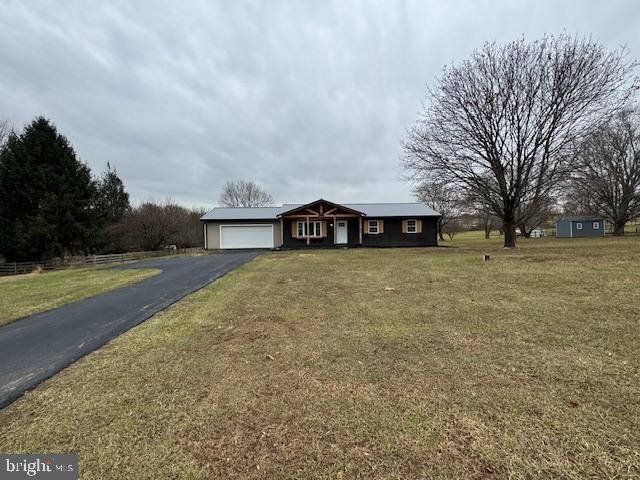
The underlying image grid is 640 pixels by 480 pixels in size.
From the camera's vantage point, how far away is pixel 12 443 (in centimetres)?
233

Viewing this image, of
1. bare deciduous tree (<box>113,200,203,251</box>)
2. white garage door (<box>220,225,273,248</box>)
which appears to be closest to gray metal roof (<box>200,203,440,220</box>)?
white garage door (<box>220,225,273,248</box>)

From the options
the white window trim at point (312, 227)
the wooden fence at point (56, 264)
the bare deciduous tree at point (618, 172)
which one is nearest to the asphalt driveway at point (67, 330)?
the wooden fence at point (56, 264)

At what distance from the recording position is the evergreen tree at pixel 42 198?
20531 mm

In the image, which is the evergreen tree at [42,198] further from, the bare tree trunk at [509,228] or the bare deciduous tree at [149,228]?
the bare tree trunk at [509,228]

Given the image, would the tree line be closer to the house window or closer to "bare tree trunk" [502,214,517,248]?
the house window

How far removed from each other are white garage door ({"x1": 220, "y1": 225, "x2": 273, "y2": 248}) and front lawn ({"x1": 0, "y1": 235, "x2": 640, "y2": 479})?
20.0 metres

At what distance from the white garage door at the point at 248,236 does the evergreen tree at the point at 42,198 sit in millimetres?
9694

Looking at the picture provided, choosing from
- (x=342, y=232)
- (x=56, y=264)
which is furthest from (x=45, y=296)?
(x=342, y=232)

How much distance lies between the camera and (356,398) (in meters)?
2.79

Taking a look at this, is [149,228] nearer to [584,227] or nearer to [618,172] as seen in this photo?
[618,172]

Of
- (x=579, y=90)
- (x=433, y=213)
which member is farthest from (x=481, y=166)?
(x=433, y=213)

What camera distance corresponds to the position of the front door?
25.5m

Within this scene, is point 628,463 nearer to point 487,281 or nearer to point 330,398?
point 330,398

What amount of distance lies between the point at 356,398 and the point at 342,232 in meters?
22.9
